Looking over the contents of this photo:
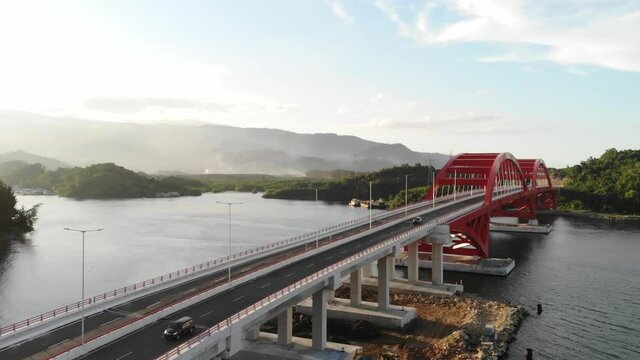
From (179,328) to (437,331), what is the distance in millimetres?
31500

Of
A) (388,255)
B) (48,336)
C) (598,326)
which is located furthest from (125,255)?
(598,326)

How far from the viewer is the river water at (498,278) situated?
5541cm

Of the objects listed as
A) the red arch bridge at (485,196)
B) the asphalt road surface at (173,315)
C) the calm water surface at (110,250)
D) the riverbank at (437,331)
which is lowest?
the riverbank at (437,331)

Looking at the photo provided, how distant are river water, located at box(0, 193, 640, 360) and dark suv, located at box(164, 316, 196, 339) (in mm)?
32240

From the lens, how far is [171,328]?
3016 cm

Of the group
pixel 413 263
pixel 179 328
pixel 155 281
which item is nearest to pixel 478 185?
pixel 413 263

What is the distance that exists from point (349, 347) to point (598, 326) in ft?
100

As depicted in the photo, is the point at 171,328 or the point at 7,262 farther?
the point at 7,262

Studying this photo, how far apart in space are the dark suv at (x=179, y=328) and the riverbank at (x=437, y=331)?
20.1 meters

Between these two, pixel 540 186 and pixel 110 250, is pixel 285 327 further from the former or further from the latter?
pixel 540 186

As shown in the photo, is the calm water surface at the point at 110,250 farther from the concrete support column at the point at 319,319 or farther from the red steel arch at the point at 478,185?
the red steel arch at the point at 478,185

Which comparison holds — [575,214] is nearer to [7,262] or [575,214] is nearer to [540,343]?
[540,343]

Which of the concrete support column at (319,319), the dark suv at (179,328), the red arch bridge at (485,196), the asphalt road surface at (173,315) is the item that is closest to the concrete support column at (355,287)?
the asphalt road surface at (173,315)

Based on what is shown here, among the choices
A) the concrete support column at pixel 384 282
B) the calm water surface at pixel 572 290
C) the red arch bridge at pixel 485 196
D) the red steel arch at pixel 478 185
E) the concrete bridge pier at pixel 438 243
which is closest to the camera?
the calm water surface at pixel 572 290
